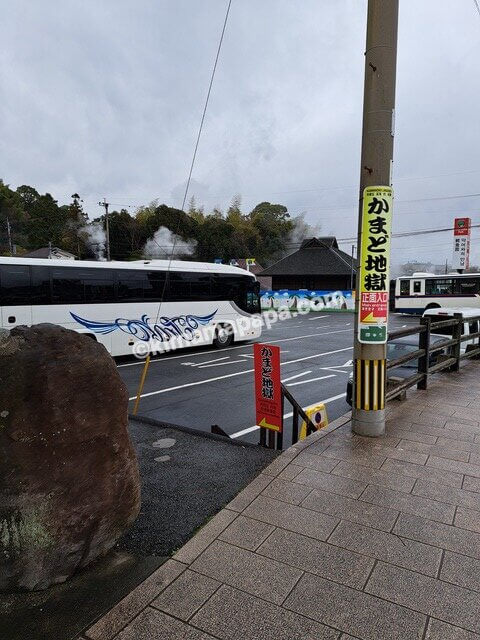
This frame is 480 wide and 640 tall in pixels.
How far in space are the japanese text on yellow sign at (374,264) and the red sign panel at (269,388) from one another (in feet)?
3.24

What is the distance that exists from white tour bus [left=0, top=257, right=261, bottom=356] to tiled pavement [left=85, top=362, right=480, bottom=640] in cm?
553

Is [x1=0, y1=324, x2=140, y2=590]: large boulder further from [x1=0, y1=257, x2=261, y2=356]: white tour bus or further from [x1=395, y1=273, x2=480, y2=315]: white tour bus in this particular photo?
Result: [x1=395, y1=273, x2=480, y2=315]: white tour bus

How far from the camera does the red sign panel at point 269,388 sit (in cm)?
445

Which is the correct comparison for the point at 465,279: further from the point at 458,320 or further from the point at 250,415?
the point at 250,415

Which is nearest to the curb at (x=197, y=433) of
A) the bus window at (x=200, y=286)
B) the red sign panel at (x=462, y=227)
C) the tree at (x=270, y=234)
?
the bus window at (x=200, y=286)

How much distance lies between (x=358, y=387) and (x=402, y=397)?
76.0 inches

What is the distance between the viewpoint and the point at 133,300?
11.9m

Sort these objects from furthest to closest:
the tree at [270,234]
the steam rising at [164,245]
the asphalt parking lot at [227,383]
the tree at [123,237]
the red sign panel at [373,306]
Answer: the tree at [270,234] < the tree at [123,237] < the steam rising at [164,245] < the asphalt parking lot at [227,383] < the red sign panel at [373,306]

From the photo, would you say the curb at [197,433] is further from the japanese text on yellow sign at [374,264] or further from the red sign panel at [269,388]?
the japanese text on yellow sign at [374,264]

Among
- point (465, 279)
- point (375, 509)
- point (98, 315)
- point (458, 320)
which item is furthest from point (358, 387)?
point (465, 279)


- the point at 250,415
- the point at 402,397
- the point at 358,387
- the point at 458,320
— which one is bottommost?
the point at 250,415

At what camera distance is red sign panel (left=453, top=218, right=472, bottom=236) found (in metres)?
32.5

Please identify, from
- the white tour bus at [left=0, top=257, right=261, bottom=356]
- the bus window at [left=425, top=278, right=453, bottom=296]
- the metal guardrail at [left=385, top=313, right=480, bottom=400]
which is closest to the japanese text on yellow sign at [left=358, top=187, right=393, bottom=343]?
the metal guardrail at [left=385, top=313, right=480, bottom=400]

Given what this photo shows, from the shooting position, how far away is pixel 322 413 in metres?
5.62
